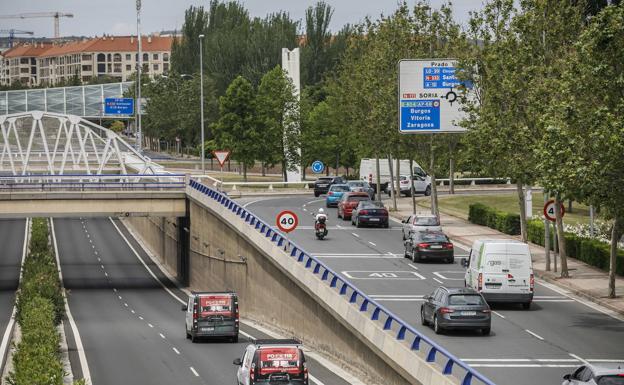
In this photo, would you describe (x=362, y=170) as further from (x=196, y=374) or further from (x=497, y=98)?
(x=196, y=374)

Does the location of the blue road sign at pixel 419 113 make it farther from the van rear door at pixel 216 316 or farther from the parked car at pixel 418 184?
the parked car at pixel 418 184

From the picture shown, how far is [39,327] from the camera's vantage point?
141ft

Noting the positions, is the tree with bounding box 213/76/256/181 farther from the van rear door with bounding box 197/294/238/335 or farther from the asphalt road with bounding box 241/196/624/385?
the van rear door with bounding box 197/294/238/335

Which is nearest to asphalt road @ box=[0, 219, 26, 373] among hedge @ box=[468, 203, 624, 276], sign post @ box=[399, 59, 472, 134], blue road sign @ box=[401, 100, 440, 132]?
blue road sign @ box=[401, 100, 440, 132]

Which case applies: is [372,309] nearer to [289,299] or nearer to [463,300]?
[463,300]

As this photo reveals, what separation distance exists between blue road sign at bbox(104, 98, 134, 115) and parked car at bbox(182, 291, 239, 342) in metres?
103

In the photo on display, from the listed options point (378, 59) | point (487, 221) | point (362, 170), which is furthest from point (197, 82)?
point (487, 221)

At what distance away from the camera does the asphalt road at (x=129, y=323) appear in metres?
39.7

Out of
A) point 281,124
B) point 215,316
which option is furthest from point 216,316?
point 281,124

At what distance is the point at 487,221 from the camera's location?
70125mm

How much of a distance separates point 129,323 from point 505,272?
23.6m

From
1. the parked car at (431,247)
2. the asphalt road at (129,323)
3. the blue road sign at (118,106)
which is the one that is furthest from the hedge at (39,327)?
the blue road sign at (118,106)

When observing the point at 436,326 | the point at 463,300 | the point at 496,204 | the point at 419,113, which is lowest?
the point at 436,326

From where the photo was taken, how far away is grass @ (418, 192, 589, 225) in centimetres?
7469
